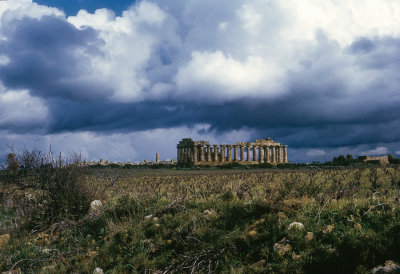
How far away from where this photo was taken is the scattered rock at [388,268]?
5902 mm

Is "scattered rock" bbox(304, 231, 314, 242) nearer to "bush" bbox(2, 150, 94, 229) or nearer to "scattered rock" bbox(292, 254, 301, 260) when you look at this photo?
"scattered rock" bbox(292, 254, 301, 260)

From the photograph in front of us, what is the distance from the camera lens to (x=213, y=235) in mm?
8523

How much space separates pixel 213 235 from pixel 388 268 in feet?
13.2

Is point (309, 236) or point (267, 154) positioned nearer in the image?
point (309, 236)

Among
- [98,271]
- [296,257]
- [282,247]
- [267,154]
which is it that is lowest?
[98,271]

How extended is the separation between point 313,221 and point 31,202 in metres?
11.4

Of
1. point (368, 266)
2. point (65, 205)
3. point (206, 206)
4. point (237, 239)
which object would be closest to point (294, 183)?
point (206, 206)

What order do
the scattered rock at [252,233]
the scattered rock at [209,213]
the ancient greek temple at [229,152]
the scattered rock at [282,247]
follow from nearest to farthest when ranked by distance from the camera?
the scattered rock at [282,247], the scattered rock at [252,233], the scattered rock at [209,213], the ancient greek temple at [229,152]

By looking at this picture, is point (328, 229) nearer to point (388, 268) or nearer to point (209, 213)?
point (388, 268)

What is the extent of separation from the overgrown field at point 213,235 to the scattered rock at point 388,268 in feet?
0.76

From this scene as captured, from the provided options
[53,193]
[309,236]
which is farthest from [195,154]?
[309,236]

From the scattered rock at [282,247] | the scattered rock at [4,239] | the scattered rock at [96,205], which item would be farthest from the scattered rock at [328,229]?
the scattered rock at [4,239]

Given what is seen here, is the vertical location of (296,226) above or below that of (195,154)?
below

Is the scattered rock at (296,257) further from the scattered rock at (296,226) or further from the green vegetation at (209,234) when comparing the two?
the scattered rock at (296,226)
